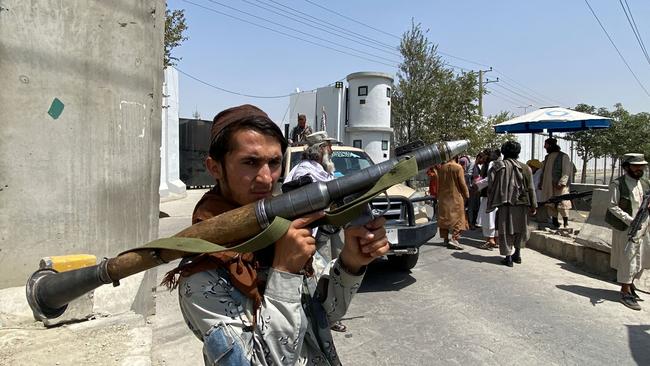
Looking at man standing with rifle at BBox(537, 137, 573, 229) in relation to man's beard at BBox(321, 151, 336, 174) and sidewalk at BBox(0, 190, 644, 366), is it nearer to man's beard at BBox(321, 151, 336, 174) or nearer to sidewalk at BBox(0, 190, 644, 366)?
man's beard at BBox(321, 151, 336, 174)

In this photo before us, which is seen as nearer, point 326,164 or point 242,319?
point 242,319

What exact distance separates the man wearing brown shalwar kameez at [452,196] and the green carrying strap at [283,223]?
634 cm

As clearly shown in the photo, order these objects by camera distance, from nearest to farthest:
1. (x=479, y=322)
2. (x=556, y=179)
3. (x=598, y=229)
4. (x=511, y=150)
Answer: (x=479, y=322) < (x=598, y=229) < (x=511, y=150) < (x=556, y=179)

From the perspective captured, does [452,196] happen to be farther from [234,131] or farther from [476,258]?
[234,131]

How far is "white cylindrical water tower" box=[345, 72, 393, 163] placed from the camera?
1891 centimetres

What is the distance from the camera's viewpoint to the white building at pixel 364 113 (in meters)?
18.9

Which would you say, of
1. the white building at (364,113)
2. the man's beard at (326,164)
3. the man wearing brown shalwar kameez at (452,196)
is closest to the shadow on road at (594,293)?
the man wearing brown shalwar kameez at (452,196)

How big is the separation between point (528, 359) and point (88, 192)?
13.2 feet

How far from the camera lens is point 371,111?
18922 millimetres

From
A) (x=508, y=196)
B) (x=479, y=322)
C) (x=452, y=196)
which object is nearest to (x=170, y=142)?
(x=452, y=196)

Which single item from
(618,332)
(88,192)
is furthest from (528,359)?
(88,192)

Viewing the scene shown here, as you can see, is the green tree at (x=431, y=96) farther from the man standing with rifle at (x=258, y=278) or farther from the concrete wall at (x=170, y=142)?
the man standing with rifle at (x=258, y=278)

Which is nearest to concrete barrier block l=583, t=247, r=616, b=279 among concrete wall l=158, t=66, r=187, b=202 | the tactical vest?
the tactical vest

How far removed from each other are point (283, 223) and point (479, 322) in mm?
3899
